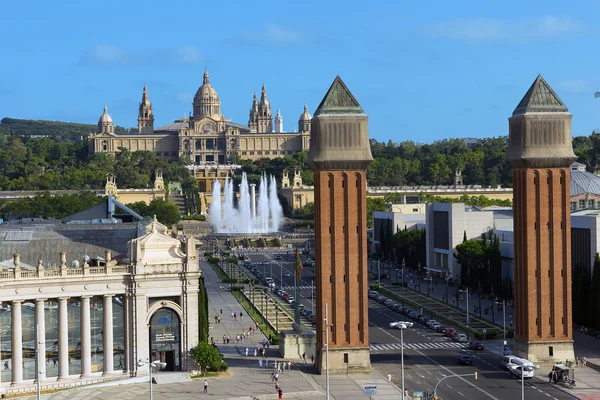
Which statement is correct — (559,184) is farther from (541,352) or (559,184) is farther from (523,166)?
(541,352)

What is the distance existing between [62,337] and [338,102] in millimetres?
24481

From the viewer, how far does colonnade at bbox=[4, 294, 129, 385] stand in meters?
70.4

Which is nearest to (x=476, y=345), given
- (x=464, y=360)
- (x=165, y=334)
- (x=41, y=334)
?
(x=464, y=360)

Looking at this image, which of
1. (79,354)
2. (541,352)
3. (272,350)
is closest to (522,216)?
(541,352)

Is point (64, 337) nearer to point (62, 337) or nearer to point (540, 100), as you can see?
point (62, 337)

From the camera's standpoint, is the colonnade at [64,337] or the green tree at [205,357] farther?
the green tree at [205,357]

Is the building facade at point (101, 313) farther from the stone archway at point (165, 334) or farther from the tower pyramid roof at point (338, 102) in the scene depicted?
the tower pyramid roof at point (338, 102)

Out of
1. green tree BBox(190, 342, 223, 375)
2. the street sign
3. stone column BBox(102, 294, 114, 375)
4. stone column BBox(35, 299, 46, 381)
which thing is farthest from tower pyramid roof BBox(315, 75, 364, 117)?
stone column BBox(35, 299, 46, 381)

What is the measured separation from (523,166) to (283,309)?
40.4m

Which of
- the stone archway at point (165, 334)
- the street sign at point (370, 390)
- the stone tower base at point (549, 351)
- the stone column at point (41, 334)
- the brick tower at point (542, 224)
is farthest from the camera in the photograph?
the brick tower at point (542, 224)

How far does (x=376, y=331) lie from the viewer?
3875 inches

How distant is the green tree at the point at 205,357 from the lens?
73.8 m

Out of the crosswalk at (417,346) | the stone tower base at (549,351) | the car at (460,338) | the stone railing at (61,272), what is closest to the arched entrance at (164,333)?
the stone railing at (61,272)

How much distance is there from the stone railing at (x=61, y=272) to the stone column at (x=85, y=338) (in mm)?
1712
